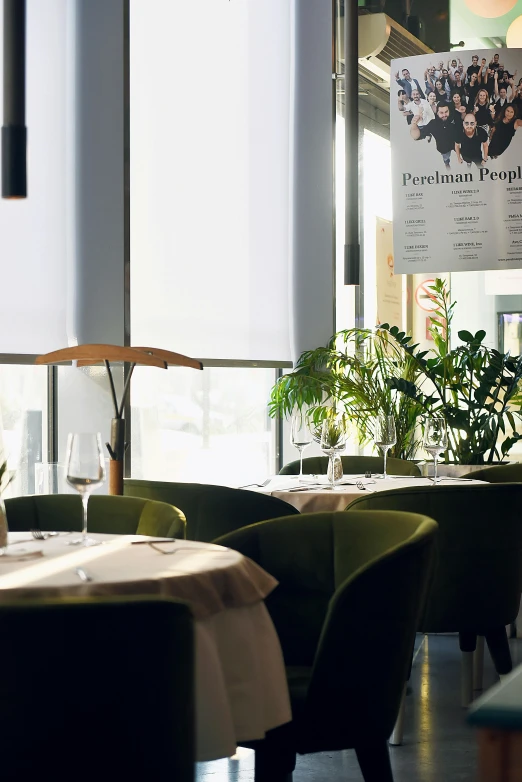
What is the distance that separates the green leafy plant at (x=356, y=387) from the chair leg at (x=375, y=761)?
3.86 metres

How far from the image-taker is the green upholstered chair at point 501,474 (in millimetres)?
5004

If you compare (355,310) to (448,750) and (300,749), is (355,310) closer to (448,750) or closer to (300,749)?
(448,750)

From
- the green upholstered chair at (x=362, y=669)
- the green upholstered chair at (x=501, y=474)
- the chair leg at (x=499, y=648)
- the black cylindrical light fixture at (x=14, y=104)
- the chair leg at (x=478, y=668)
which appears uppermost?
the black cylindrical light fixture at (x=14, y=104)

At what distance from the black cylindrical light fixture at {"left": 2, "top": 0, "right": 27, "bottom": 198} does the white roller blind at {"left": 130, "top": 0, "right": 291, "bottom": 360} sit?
9.81 feet

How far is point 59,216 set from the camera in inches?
211

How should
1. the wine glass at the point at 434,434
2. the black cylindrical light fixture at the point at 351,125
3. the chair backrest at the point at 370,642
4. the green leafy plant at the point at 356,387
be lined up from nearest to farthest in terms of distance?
the chair backrest at the point at 370,642 < the wine glass at the point at 434,434 < the black cylindrical light fixture at the point at 351,125 < the green leafy plant at the point at 356,387

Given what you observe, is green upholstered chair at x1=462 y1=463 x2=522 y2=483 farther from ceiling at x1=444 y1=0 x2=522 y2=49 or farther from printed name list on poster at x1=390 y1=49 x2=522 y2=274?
→ ceiling at x1=444 y1=0 x2=522 y2=49

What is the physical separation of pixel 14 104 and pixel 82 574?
136cm

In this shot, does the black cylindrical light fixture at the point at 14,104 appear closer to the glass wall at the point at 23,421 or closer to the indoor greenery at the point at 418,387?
the glass wall at the point at 23,421

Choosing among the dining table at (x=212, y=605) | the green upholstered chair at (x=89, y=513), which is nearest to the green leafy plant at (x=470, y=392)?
the green upholstered chair at (x=89, y=513)

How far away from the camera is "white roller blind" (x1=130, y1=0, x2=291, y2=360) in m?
5.93

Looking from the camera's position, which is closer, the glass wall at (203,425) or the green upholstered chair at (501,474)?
the green upholstered chair at (501,474)

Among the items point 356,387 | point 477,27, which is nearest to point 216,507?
point 356,387

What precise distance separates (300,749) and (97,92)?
404 cm
